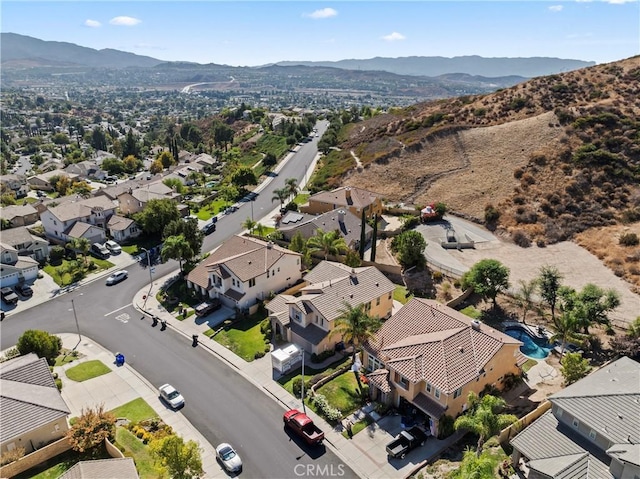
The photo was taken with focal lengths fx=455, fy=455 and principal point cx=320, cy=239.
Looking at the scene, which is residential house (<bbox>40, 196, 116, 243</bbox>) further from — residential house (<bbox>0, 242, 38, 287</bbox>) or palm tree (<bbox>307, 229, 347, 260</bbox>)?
palm tree (<bbox>307, 229, 347, 260</bbox>)

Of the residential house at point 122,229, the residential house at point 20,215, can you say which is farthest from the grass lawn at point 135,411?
the residential house at point 20,215

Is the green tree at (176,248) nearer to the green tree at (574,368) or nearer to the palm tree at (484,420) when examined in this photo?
the palm tree at (484,420)

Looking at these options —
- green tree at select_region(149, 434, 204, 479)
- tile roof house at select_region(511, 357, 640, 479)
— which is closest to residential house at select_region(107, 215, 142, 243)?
green tree at select_region(149, 434, 204, 479)

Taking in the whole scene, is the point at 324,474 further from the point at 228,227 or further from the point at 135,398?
the point at 228,227

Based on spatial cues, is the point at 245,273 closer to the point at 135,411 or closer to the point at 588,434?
the point at 135,411

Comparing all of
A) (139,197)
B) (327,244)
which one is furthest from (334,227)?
(139,197)
